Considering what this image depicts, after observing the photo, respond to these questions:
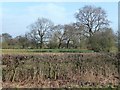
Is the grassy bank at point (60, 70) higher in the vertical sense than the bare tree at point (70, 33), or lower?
lower

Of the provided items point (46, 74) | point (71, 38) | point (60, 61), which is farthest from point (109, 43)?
point (46, 74)

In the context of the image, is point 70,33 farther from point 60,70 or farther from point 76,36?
point 60,70

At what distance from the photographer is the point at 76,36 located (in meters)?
17.1

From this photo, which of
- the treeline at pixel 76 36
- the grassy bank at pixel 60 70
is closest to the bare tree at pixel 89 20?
the treeline at pixel 76 36

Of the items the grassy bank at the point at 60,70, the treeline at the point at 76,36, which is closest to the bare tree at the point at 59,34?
the treeline at the point at 76,36

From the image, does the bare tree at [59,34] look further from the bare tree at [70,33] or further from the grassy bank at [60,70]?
the grassy bank at [60,70]

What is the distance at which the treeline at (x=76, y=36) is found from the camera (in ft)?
45.7

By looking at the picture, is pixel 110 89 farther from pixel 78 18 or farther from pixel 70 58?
pixel 78 18

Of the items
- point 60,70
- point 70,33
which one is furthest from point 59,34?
point 60,70

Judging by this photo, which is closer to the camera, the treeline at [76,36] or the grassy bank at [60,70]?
the grassy bank at [60,70]

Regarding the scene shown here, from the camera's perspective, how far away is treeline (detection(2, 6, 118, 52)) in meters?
13.9

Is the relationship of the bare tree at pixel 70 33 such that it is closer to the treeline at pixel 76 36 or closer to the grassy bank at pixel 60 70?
the treeline at pixel 76 36

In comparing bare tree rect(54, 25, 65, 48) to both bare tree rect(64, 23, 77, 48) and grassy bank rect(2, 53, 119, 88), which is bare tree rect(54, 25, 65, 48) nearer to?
bare tree rect(64, 23, 77, 48)

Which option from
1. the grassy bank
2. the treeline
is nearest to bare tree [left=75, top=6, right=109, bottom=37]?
the treeline
